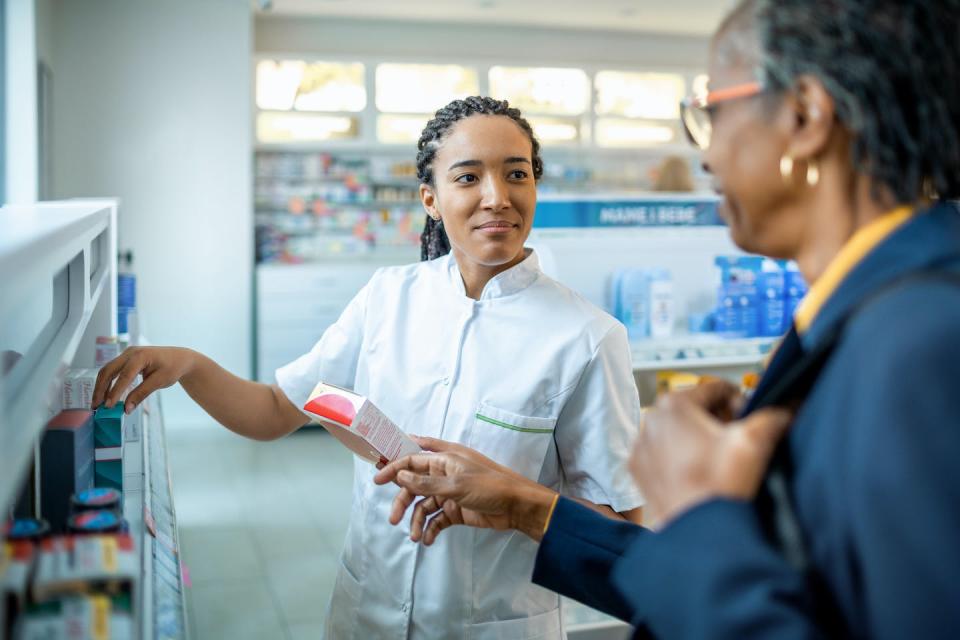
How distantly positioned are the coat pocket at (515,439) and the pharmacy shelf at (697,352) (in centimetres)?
238

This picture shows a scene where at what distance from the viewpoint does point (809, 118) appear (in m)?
0.80

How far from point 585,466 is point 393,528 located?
374 millimetres

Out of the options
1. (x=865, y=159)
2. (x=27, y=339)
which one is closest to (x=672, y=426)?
(x=865, y=159)

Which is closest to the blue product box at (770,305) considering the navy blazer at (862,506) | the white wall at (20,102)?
the navy blazer at (862,506)

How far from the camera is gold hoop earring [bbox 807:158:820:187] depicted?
32.0 inches

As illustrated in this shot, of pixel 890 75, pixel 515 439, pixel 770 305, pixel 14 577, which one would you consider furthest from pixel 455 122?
pixel 770 305

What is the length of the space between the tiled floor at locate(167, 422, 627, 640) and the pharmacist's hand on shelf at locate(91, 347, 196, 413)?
4.08ft

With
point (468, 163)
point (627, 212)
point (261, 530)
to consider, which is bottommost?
point (261, 530)

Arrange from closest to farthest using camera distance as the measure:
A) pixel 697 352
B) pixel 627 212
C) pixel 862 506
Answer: pixel 862 506 → pixel 697 352 → pixel 627 212

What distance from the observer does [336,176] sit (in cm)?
790

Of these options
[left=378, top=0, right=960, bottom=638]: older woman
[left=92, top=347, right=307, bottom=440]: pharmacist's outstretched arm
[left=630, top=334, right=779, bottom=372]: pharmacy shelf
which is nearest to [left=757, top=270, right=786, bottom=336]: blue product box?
[left=630, top=334, right=779, bottom=372]: pharmacy shelf

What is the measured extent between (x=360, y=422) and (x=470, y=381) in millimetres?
334

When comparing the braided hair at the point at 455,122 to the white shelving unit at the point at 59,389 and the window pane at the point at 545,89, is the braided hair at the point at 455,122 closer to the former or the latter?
the white shelving unit at the point at 59,389

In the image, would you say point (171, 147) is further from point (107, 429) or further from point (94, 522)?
point (94, 522)
